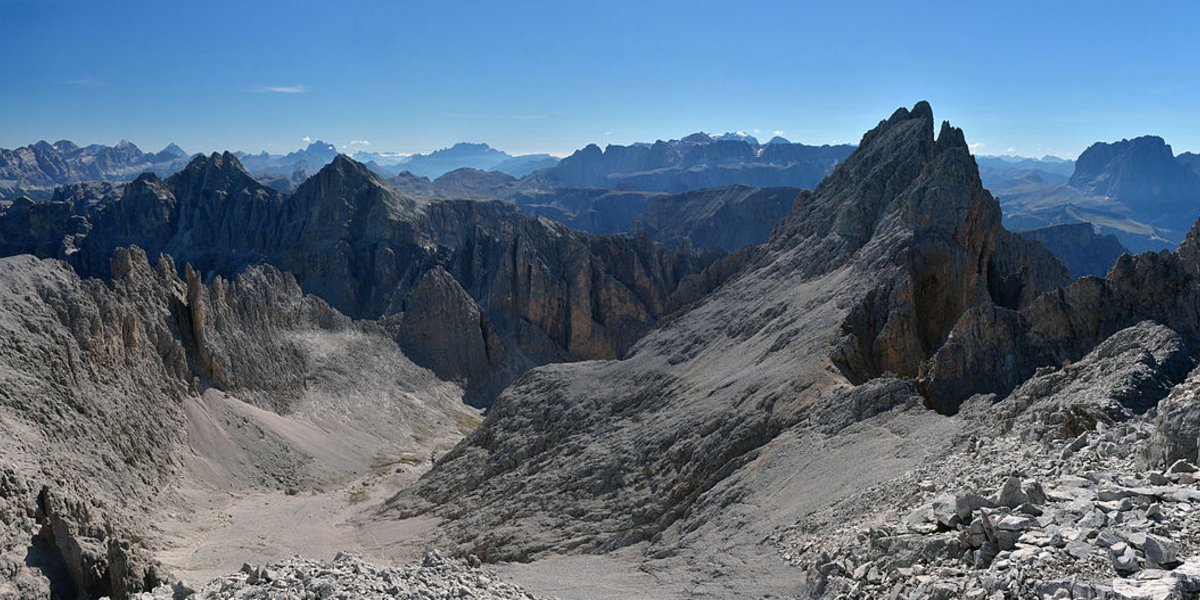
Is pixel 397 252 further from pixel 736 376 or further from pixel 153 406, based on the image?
pixel 736 376

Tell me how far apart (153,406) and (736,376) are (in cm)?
4377

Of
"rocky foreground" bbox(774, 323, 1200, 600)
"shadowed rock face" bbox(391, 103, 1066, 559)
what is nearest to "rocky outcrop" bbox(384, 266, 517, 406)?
"shadowed rock face" bbox(391, 103, 1066, 559)

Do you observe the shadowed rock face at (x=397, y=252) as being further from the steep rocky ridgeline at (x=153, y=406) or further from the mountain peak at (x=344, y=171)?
the steep rocky ridgeline at (x=153, y=406)

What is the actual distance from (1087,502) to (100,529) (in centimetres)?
4130

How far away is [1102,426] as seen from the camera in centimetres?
2617

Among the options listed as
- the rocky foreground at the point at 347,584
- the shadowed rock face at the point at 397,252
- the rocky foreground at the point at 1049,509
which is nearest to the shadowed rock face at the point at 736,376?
the rocky foreground at the point at 1049,509

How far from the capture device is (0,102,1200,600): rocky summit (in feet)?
73.1

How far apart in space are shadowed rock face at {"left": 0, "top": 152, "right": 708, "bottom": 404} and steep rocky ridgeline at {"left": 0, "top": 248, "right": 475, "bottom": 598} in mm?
18957

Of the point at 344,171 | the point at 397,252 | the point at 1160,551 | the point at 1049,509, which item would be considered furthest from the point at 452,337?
the point at 1160,551

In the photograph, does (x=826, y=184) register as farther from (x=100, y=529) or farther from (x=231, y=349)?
(x=100, y=529)

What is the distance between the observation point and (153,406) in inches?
2709

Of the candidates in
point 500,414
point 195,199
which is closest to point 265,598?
point 500,414

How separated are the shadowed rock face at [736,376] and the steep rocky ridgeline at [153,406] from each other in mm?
17611

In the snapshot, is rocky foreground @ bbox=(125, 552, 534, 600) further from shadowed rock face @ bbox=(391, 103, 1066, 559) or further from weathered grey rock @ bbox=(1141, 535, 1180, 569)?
weathered grey rock @ bbox=(1141, 535, 1180, 569)
